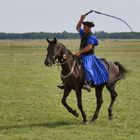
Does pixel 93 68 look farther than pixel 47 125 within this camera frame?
Yes

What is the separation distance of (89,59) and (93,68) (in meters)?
0.28

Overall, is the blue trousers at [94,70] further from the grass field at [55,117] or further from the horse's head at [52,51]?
the grass field at [55,117]

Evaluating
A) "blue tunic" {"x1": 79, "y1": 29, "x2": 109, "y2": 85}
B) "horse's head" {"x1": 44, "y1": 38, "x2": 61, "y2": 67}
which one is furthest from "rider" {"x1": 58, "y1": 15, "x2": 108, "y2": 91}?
"horse's head" {"x1": 44, "y1": 38, "x2": 61, "y2": 67}

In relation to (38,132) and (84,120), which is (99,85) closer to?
(84,120)

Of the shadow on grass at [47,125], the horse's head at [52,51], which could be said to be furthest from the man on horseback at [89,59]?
the shadow on grass at [47,125]

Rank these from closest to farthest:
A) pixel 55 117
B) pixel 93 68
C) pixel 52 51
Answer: pixel 52 51, pixel 93 68, pixel 55 117

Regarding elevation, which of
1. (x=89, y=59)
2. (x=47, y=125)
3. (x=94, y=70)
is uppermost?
(x=89, y=59)

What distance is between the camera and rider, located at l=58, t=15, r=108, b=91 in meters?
14.2

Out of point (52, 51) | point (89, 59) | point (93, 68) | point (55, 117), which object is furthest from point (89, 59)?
point (55, 117)

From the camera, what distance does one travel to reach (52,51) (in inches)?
533

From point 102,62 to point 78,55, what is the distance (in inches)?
31.3

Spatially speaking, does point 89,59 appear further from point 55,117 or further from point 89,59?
point 55,117

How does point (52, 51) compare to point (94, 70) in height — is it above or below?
above

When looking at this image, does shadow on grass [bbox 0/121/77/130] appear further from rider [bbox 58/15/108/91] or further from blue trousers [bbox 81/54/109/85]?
blue trousers [bbox 81/54/109/85]
